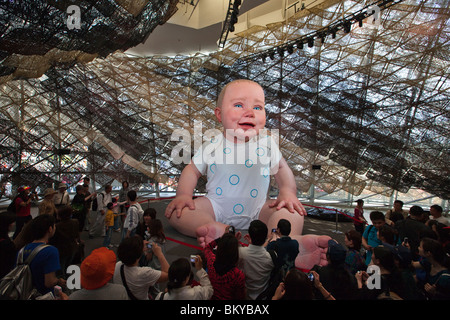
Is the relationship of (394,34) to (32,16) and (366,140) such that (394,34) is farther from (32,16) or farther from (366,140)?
(32,16)

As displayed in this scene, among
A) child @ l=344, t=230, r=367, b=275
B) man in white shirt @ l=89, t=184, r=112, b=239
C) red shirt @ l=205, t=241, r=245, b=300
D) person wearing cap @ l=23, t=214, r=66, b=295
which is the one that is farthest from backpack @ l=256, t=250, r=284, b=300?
man in white shirt @ l=89, t=184, r=112, b=239

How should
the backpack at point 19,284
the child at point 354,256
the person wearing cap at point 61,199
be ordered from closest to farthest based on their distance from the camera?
the backpack at point 19,284 → the child at point 354,256 → the person wearing cap at point 61,199

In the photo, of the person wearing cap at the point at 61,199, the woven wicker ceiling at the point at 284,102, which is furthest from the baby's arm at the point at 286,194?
the woven wicker ceiling at the point at 284,102

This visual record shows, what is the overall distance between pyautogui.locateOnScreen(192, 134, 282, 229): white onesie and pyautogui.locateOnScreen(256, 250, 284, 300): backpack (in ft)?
6.81

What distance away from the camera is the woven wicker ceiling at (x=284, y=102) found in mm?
10062

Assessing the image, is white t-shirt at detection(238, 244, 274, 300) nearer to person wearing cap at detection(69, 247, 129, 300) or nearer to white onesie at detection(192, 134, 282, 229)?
person wearing cap at detection(69, 247, 129, 300)

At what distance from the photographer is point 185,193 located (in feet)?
14.8

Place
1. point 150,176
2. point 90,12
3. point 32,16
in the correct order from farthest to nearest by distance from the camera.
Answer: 1. point 150,176
2. point 90,12
3. point 32,16

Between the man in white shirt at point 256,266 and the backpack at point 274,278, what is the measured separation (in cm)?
4

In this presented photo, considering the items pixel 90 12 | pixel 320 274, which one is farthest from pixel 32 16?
pixel 320 274

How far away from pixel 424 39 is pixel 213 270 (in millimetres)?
11682

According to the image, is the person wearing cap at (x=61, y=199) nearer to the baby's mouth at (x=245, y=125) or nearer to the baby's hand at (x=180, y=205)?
the baby's hand at (x=180, y=205)

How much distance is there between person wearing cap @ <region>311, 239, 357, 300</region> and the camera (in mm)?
2004

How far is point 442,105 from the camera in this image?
33.0 feet
